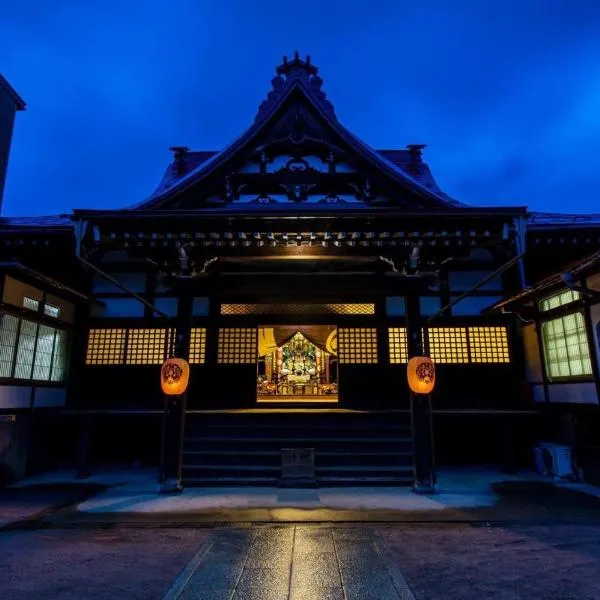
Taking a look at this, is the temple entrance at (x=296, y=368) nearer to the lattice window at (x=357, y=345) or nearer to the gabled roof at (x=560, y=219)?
the lattice window at (x=357, y=345)

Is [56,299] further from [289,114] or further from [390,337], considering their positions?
[390,337]

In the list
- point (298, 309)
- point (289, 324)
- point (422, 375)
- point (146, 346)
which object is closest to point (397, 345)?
point (422, 375)

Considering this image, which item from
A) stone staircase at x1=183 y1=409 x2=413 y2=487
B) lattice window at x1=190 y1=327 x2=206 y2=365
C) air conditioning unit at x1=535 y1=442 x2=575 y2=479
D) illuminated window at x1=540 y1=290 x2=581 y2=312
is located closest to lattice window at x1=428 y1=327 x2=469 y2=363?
illuminated window at x1=540 y1=290 x2=581 y2=312

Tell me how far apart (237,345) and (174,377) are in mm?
3202

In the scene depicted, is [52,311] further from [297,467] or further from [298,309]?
[297,467]

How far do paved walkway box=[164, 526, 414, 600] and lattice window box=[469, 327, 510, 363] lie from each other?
7.29 m

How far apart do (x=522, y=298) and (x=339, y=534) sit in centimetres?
786

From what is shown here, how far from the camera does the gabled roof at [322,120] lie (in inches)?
453

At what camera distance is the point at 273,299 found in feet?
39.2

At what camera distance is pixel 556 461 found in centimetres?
996

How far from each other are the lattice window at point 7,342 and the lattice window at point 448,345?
→ 10.9 m

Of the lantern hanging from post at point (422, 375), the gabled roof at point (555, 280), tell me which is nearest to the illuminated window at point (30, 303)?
the lantern hanging from post at point (422, 375)

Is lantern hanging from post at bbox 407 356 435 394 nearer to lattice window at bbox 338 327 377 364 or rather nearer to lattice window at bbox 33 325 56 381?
lattice window at bbox 338 327 377 364

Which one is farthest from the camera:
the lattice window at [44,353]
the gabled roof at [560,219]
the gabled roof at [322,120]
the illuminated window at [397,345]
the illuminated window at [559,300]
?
the illuminated window at [397,345]
